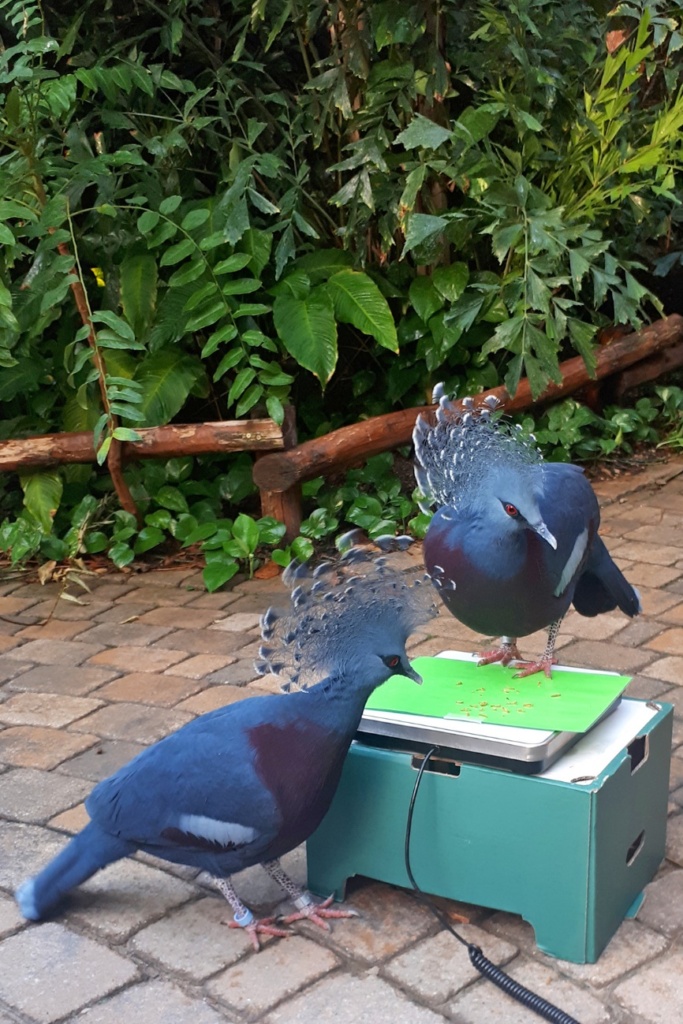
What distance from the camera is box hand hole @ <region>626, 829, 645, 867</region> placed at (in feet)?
7.52

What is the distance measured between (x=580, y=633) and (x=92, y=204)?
3.22m

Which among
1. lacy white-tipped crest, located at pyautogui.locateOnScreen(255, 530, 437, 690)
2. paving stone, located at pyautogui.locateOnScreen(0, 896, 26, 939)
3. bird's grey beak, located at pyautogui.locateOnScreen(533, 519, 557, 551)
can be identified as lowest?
paving stone, located at pyautogui.locateOnScreen(0, 896, 26, 939)

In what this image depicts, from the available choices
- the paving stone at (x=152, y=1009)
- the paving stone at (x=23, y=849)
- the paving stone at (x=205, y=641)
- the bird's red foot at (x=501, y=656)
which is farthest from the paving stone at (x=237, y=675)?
the paving stone at (x=152, y=1009)

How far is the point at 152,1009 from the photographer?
210 centimetres

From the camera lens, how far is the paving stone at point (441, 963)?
2.13 m

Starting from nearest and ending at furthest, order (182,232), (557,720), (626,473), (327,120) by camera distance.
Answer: (557,720) → (182,232) → (327,120) → (626,473)

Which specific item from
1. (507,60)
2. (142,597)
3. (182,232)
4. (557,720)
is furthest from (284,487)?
(557,720)

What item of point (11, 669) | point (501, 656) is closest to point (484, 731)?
point (501, 656)

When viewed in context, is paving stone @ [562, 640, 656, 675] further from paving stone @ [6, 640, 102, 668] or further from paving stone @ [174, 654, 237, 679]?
paving stone @ [6, 640, 102, 668]

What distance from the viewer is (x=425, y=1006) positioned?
82.0 inches

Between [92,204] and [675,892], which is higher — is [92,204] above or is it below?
above

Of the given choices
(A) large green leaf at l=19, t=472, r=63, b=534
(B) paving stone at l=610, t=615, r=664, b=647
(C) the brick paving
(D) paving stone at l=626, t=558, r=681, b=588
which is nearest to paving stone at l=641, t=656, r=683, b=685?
(C) the brick paving

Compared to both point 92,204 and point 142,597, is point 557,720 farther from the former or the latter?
point 92,204

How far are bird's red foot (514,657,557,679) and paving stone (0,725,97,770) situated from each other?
4.35 ft
